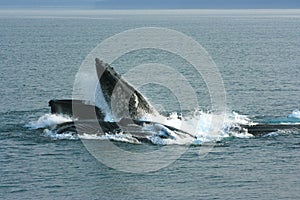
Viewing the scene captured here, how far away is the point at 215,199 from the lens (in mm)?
29031

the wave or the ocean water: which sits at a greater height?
the wave

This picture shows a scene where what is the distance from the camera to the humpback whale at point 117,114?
38.8 meters

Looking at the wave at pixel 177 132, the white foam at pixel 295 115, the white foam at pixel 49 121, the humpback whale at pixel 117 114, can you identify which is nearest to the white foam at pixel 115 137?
the wave at pixel 177 132

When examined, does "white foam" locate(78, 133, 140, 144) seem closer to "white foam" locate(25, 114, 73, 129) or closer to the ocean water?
the ocean water

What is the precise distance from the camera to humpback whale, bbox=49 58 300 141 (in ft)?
127

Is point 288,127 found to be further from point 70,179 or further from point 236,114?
point 70,179

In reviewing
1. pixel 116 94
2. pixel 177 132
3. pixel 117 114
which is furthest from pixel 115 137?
pixel 177 132

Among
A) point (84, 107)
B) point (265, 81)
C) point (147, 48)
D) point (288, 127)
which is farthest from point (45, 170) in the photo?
point (147, 48)

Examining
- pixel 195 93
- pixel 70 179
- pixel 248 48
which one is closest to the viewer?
pixel 70 179

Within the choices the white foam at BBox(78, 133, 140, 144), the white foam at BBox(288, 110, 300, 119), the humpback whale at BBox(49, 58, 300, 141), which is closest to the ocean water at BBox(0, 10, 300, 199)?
the white foam at BBox(288, 110, 300, 119)

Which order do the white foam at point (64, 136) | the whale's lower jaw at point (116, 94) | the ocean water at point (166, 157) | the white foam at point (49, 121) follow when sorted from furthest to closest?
the white foam at point (49, 121) → the whale's lower jaw at point (116, 94) → the white foam at point (64, 136) → the ocean water at point (166, 157)

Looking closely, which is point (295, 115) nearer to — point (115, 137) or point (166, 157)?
point (115, 137)

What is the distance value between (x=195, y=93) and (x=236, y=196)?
27.3 metres

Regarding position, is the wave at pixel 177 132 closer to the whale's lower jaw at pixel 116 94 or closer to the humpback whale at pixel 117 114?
the humpback whale at pixel 117 114
